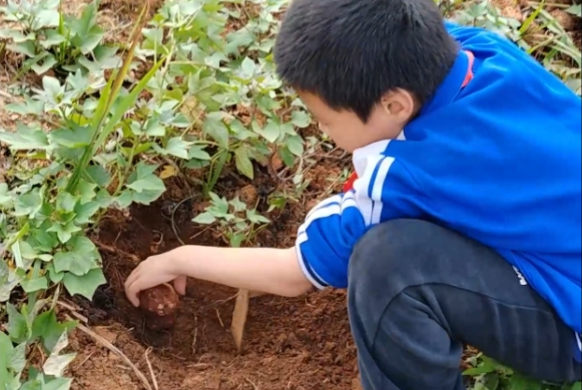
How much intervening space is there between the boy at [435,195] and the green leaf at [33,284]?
0.44 m

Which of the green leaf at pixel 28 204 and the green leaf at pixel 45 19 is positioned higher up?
the green leaf at pixel 45 19

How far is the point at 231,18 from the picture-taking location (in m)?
2.06

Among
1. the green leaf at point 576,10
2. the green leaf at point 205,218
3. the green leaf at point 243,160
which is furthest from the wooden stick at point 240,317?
the green leaf at point 576,10

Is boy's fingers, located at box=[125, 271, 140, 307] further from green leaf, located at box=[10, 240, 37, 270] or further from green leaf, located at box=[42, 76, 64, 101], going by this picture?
green leaf, located at box=[42, 76, 64, 101]

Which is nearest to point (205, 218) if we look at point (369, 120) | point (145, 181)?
point (145, 181)

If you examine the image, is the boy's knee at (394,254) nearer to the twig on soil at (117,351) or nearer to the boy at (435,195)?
the boy at (435,195)

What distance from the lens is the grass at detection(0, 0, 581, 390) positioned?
1388 mm

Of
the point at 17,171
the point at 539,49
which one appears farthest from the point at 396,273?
the point at 539,49

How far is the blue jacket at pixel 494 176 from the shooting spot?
1.17 metres

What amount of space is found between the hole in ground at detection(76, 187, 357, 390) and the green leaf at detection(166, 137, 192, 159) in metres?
0.21

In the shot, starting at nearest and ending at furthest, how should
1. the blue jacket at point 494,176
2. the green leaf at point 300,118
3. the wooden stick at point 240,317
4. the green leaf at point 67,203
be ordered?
the blue jacket at point 494,176 < the green leaf at point 67,203 < the wooden stick at point 240,317 < the green leaf at point 300,118

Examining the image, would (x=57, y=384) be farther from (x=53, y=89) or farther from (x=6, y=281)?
(x=53, y=89)

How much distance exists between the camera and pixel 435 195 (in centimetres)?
118

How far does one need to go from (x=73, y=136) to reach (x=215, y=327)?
474 millimetres
